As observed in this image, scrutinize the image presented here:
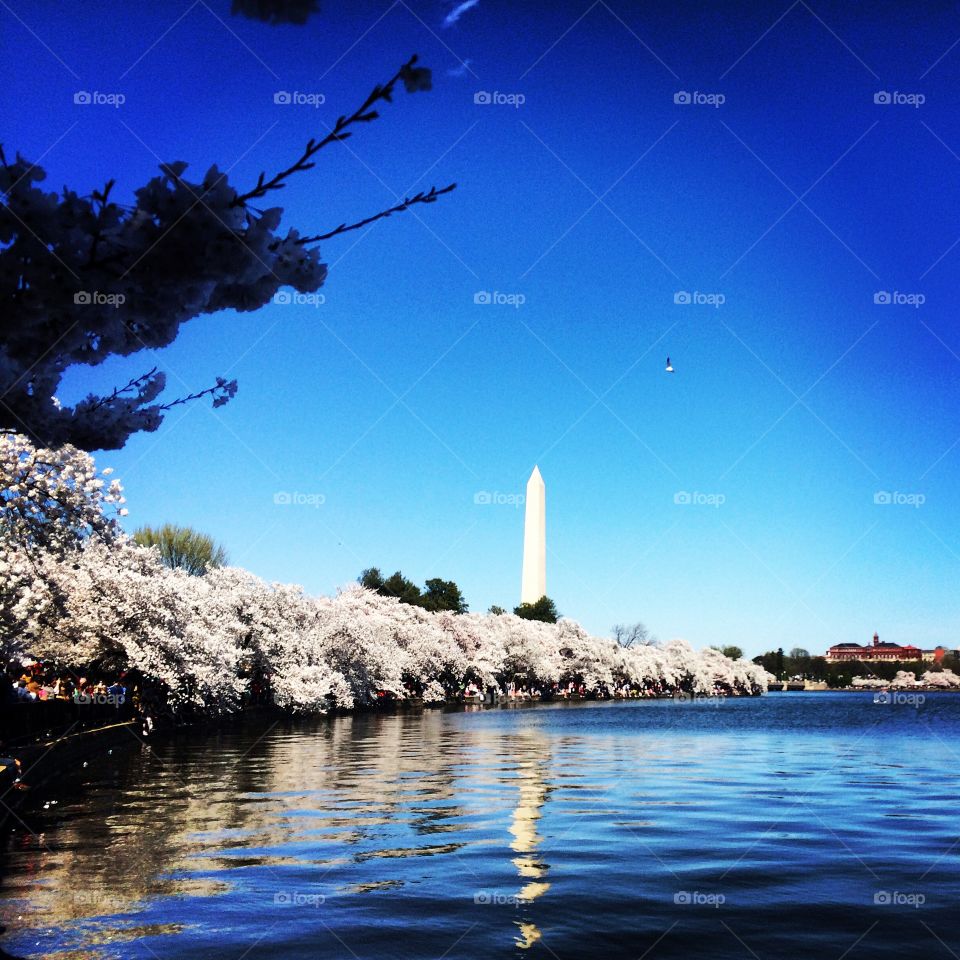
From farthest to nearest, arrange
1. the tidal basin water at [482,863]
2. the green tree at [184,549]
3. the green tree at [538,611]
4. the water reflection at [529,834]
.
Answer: the green tree at [538,611] < the green tree at [184,549] < the water reflection at [529,834] < the tidal basin water at [482,863]

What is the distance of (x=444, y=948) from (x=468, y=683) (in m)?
98.3

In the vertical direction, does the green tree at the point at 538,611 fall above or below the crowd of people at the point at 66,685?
above

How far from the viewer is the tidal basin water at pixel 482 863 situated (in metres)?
10.4

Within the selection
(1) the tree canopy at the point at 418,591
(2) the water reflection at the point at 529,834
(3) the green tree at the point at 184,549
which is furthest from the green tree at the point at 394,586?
(2) the water reflection at the point at 529,834

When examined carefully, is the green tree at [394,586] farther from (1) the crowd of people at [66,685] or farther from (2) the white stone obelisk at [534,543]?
(1) the crowd of people at [66,685]

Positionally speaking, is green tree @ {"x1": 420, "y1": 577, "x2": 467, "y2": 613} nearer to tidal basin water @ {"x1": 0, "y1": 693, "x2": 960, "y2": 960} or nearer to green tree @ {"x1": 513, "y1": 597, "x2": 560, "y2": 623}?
green tree @ {"x1": 513, "y1": 597, "x2": 560, "y2": 623}

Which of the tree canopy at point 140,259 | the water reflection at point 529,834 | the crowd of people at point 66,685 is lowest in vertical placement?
the water reflection at point 529,834

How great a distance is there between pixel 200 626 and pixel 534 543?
66.2 m

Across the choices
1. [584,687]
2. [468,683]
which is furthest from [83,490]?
[584,687]

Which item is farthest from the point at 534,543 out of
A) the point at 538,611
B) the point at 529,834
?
the point at 529,834

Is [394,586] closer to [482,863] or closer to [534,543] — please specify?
[534,543]

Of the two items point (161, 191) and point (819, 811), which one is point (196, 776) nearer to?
point (819, 811)

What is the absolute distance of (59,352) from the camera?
24.4 ft

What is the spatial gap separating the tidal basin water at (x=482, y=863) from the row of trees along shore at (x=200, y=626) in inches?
270
